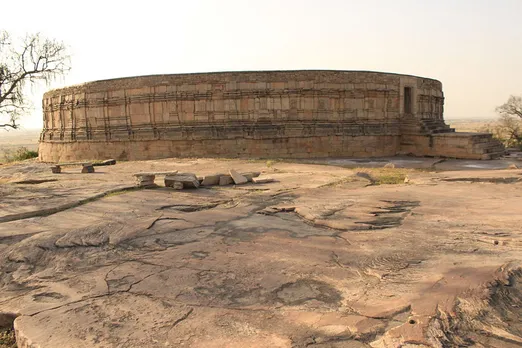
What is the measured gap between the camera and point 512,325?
8.38ft

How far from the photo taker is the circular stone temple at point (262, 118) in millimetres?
15633

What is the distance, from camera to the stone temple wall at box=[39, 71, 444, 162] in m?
15.6

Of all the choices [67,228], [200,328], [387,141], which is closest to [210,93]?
[387,141]

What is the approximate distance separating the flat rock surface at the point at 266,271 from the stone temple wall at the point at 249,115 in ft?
30.3

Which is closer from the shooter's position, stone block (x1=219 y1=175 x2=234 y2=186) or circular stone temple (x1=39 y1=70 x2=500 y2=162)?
stone block (x1=219 y1=175 x2=234 y2=186)

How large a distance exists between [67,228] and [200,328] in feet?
10.1

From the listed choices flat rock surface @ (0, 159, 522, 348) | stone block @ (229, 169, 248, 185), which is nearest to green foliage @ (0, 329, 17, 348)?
flat rock surface @ (0, 159, 522, 348)

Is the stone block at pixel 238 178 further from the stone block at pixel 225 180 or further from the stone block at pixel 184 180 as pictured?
the stone block at pixel 184 180

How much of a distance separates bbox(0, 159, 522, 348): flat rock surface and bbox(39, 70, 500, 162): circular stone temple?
361 inches

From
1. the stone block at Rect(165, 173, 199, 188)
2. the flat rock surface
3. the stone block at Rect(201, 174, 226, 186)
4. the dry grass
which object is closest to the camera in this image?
the flat rock surface

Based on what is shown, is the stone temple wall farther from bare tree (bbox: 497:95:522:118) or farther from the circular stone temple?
bare tree (bbox: 497:95:522:118)

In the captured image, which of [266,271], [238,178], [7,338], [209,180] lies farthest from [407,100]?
[7,338]

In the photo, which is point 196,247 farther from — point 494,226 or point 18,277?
point 494,226

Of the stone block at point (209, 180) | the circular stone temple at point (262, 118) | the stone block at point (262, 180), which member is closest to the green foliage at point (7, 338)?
the stone block at point (209, 180)
